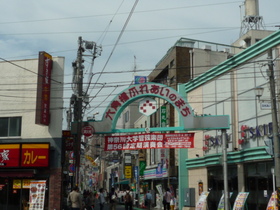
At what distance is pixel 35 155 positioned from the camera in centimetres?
2406

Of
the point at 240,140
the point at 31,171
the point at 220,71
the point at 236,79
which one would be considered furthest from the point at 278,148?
the point at 31,171

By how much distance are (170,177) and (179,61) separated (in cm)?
1083

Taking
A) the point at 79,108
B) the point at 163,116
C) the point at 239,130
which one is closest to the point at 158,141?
the point at 79,108

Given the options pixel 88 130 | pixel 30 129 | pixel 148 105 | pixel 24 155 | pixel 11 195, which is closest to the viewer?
pixel 24 155

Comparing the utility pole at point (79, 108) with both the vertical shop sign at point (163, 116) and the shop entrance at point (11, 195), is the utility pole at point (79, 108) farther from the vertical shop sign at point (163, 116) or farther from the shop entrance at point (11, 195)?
the vertical shop sign at point (163, 116)

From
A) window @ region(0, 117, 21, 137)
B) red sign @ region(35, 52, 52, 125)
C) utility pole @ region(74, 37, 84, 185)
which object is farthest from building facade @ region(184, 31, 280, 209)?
window @ region(0, 117, 21, 137)

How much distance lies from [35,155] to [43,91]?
3.59 m

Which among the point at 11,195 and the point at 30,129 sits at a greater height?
the point at 30,129

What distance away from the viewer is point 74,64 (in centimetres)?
3006

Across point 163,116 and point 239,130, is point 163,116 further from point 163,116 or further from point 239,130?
point 239,130

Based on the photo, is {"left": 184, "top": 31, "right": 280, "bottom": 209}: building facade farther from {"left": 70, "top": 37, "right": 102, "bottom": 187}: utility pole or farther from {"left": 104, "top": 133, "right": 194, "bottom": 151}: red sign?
{"left": 70, "top": 37, "right": 102, "bottom": 187}: utility pole

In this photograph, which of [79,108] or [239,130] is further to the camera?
[239,130]

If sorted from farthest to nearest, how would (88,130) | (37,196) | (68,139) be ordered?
(68,139) → (88,130) → (37,196)

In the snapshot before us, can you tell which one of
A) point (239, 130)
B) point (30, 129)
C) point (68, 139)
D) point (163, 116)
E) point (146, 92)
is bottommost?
point (68, 139)
